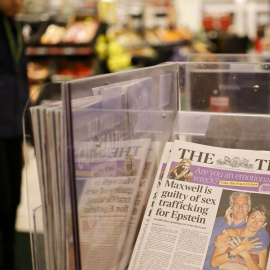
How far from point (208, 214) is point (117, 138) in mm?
249

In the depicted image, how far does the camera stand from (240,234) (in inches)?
39.8

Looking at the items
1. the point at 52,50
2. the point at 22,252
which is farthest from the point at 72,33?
the point at 22,252

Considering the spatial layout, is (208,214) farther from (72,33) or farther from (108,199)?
(72,33)

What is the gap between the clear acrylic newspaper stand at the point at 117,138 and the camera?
85 cm

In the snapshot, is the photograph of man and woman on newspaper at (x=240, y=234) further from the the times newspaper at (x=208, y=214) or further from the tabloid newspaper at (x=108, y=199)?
the tabloid newspaper at (x=108, y=199)

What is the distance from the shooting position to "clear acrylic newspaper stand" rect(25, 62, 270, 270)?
85cm

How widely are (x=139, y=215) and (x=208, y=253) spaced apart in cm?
19

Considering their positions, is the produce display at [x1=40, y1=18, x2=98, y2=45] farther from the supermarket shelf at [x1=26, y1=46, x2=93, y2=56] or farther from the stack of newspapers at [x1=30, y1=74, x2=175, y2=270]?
the stack of newspapers at [x1=30, y1=74, x2=175, y2=270]

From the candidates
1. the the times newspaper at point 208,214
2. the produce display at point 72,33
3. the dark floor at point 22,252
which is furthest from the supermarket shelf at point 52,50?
the the times newspaper at point 208,214

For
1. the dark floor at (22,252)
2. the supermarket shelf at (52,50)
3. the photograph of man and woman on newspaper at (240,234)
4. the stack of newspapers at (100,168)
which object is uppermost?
the stack of newspapers at (100,168)

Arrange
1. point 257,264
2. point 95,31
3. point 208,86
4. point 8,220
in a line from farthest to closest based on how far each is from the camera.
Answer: point 95,31, point 8,220, point 208,86, point 257,264

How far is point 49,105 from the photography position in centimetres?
88

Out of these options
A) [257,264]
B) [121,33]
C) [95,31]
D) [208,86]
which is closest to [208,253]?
[257,264]

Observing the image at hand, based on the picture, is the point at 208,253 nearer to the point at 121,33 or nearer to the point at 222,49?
the point at 121,33
